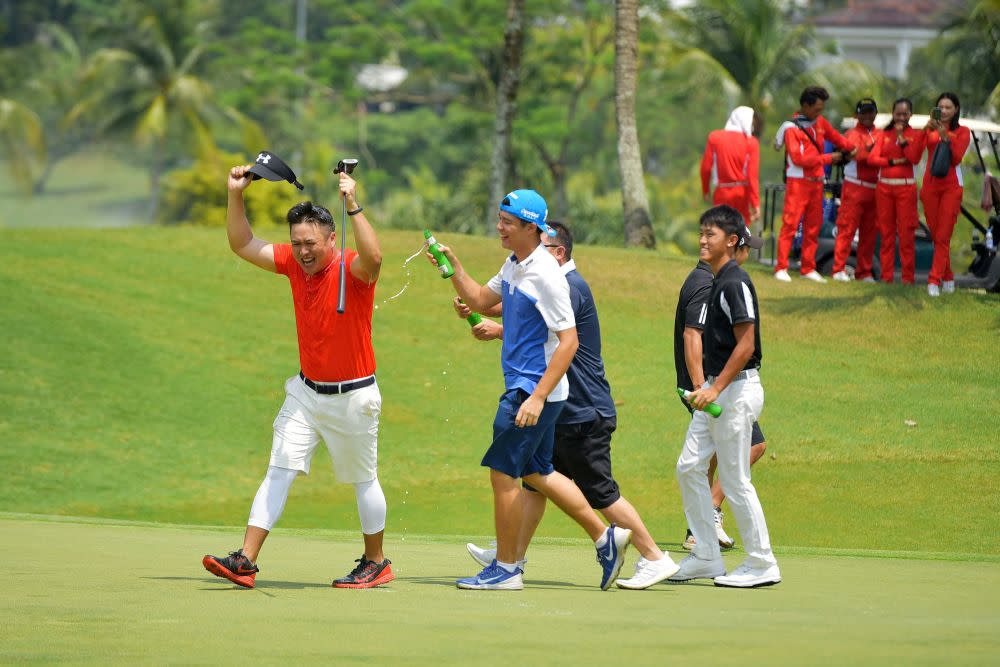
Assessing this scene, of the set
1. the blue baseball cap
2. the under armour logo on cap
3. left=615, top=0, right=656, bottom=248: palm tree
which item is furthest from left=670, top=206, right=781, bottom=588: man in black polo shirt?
left=615, top=0, right=656, bottom=248: palm tree

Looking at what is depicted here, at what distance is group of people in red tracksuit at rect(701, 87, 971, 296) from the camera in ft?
54.7

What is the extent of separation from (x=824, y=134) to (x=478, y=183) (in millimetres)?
29113

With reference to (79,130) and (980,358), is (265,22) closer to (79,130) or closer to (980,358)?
(79,130)

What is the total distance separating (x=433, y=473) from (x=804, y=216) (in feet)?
21.8

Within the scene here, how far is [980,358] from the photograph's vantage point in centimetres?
1616

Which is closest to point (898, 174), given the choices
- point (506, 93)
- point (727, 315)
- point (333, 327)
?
point (727, 315)

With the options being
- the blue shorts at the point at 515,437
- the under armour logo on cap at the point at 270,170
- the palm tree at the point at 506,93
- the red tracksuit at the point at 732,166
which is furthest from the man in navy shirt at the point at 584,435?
the palm tree at the point at 506,93

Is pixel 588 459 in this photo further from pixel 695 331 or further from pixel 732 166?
pixel 732 166

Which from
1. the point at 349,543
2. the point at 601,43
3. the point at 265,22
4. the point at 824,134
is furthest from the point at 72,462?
the point at 265,22

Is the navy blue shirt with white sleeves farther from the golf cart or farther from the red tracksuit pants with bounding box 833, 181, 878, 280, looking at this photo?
the red tracksuit pants with bounding box 833, 181, 878, 280

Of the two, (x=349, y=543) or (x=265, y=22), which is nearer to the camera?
(x=349, y=543)

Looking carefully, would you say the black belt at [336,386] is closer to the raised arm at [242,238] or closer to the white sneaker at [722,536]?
the raised arm at [242,238]

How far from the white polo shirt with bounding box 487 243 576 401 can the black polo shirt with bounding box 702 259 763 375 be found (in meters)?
0.95

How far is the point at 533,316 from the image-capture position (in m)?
7.22
